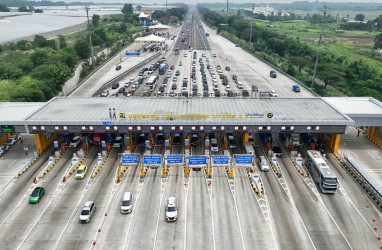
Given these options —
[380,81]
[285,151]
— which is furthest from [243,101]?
[380,81]

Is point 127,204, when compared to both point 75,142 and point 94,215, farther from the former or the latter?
point 75,142

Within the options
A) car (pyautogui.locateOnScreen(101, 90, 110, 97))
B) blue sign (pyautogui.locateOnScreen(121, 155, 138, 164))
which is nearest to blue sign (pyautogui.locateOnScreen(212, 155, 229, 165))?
blue sign (pyautogui.locateOnScreen(121, 155, 138, 164))

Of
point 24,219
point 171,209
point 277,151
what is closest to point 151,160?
point 171,209

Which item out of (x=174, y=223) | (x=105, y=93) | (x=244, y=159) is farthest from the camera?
(x=105, y=93)

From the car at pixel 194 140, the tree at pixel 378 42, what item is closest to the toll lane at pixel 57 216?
the car at pixel 194 140

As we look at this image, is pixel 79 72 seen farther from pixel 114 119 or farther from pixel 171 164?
pixel 171 164

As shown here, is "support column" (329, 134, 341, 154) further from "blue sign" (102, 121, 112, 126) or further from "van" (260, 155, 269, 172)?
"blue sign" (102, 121, 112, 126)
